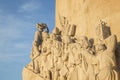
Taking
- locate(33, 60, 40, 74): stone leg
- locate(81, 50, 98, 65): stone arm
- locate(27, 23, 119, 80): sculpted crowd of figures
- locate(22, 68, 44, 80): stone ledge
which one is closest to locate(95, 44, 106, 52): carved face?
Result: locate(27, 23, 119, 80): sculpted crowd of figures

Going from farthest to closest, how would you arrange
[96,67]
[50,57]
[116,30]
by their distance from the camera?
A: [50,57] < [116,30] < [96,67]

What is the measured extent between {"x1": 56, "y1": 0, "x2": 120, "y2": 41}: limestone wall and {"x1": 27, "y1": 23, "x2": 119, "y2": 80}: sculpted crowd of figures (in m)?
0.56

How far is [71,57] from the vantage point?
11.4 meters

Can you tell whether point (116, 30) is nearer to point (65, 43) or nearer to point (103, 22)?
point (103, 22)

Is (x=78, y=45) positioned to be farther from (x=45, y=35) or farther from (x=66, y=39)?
(x=45, y=35)

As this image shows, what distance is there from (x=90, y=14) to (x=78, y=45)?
63.3 inches

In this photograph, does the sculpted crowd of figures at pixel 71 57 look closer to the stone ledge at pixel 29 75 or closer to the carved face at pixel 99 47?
the carved face at pixel 99 47

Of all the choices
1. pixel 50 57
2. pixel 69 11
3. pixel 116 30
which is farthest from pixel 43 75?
pixel 116 30

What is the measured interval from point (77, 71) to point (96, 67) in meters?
1.08

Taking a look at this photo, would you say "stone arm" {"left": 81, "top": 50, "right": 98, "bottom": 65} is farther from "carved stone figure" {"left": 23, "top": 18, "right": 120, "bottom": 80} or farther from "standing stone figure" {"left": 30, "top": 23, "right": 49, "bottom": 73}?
"standing stone figure" {"left": 30, "top": 23, "right": 49, "bottom": 73}

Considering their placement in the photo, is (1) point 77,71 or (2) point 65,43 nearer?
(1) point 77,71

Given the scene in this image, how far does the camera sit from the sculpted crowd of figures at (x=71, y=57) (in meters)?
9.73

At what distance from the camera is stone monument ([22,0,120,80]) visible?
32.6 ft

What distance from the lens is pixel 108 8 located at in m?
11.6
